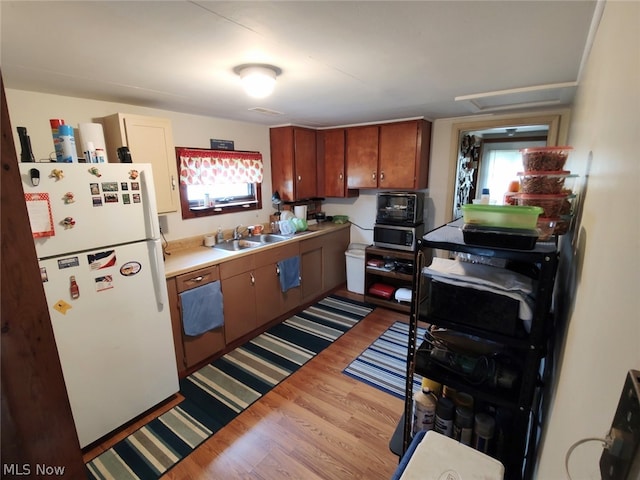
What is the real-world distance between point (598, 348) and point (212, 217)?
3.04m

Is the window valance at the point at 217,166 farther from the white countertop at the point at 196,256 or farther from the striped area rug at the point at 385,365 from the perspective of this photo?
the striped area rug at the point at 385,365

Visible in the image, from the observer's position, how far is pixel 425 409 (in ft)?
4.52

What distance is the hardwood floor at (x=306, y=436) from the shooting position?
5.40ft

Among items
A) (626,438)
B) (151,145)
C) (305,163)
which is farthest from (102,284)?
(305,163)

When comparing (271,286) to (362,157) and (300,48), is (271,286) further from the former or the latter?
(300,48)

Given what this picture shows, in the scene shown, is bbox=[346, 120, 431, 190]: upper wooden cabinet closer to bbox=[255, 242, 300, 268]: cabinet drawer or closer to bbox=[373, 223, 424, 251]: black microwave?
bbox=[373, 223, 424, 251]: black microwave

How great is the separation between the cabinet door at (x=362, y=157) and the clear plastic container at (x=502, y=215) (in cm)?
254

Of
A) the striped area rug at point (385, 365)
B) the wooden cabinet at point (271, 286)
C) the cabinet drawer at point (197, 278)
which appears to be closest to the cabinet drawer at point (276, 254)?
the wooden cabinet at point (271, 286)

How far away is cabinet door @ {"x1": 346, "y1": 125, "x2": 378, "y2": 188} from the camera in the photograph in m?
3.42

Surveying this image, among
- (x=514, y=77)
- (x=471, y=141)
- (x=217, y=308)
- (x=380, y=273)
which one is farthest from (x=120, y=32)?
(x=471, y=141)

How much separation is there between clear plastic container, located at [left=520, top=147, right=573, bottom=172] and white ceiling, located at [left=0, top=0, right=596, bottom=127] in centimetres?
49

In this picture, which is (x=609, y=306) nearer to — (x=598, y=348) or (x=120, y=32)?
(x=598, y=348)

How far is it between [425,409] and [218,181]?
8.64ft

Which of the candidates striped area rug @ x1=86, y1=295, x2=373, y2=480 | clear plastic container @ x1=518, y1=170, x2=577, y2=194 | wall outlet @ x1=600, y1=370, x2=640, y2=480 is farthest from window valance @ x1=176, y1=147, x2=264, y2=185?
wall outlet @ x1=600, y1=370, x2=640, y2=480
